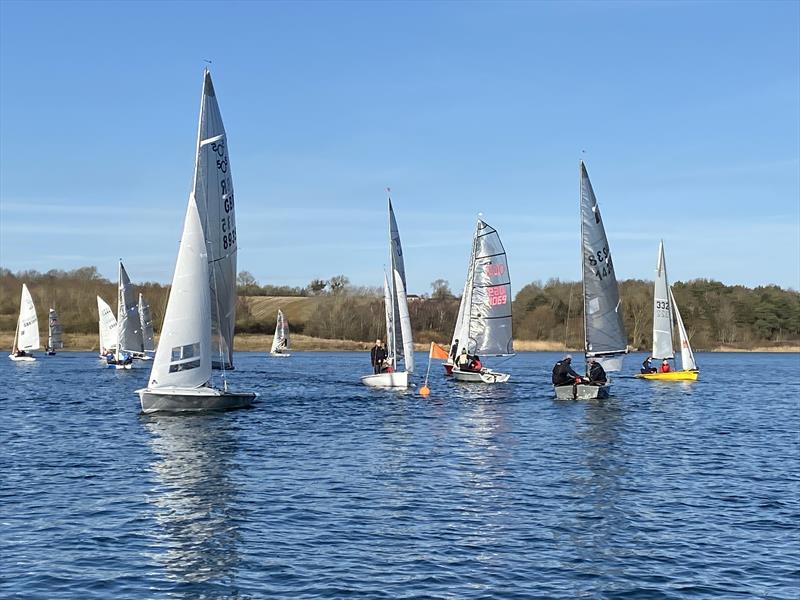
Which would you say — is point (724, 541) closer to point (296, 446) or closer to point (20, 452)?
point (296, 446)

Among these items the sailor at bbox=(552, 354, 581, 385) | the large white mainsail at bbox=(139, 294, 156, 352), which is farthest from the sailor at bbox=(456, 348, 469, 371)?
the large white mainsail at bbox=(139, 294, 156, 352)

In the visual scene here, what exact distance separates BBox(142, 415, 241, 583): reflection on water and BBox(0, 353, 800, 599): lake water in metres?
0.07

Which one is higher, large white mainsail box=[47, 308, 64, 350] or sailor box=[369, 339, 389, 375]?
large white mainsail box=[47, 308, 64, 350]

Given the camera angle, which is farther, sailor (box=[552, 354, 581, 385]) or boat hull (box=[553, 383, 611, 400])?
sailor (box=[552, 354, 581, 385])

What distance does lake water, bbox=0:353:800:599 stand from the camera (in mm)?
15586

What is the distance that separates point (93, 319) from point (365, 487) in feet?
465

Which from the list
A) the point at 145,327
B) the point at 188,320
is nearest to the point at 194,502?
the point at 188,320

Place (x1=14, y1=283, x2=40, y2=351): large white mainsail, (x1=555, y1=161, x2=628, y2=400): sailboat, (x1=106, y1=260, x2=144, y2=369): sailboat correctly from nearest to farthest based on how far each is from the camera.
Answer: (x1=555, y1=161, x2=628, y2=400): sailboat
(x1=106, y1=260, x2=144, y2=369): sailboat
(x1=14, y1=283, x2=40, y2=351): large white mainsail

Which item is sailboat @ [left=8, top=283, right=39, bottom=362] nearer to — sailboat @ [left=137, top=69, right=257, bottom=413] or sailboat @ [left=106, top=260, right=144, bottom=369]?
sailboat @ [left=106, top=260, right=144, bottom=369]

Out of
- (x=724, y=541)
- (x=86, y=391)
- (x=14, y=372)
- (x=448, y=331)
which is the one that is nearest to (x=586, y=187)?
(x=86, y=391)

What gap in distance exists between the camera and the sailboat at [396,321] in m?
51.6

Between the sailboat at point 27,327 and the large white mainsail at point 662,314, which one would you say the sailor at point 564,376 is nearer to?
the large white mainsail at point 662,314

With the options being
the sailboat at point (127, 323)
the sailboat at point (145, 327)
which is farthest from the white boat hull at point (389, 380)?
the sailboat at point (145, 327)

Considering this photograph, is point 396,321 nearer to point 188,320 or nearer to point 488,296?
point 488,296
